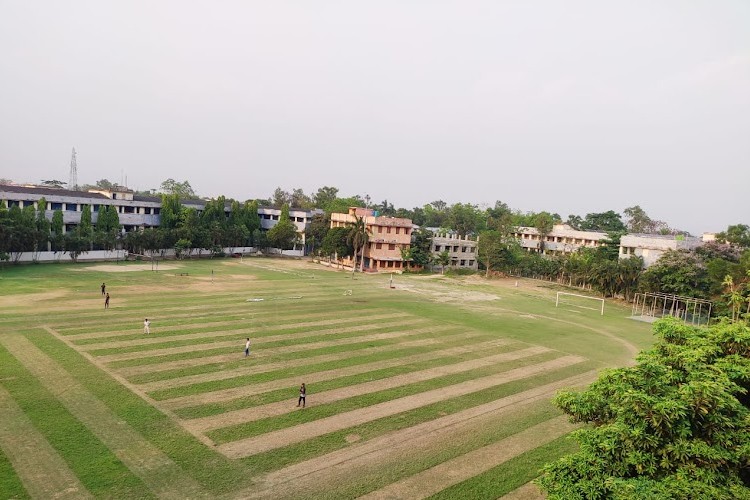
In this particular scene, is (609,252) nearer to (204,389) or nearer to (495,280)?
(495,280)

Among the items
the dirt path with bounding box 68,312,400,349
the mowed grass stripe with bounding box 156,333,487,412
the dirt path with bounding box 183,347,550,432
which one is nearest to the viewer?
the dirt path with bounding box 183,347,550,432

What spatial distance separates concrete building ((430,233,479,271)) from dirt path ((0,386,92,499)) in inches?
3176

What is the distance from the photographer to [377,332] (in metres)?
40.8

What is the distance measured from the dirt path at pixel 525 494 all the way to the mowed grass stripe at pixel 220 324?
25.1 meters

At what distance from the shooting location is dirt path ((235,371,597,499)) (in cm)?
1761

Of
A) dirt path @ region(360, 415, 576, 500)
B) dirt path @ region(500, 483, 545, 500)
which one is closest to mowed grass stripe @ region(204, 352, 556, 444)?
dirt path @ region(360, 415, 576, 500)

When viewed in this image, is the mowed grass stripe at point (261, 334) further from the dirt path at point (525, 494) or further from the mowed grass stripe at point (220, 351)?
the dirt path at point (525, 494)

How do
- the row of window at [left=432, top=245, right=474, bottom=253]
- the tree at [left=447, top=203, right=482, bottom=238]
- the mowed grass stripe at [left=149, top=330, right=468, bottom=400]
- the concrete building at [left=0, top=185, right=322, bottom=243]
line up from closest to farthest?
the mowed grass stripe at [left=149, top=330, right=468, bottom=400] < the concrete building at [left=0, top=185, right=322, bottom=243] < the row of window at [left=432, top=245, right=474, bottom=253] < the tree at [left=447, top=203, right=482, bottom=238]

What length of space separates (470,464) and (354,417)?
6.07 m

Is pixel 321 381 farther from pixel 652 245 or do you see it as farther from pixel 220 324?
pixel 652 245

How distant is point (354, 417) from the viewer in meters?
23.8

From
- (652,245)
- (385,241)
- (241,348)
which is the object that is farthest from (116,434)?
(652,245)

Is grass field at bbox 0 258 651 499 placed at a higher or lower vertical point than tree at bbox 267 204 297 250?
lower

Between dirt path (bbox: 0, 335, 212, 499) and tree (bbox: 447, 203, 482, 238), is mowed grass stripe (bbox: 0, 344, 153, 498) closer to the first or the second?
dirt path (bbox: 0, 335, 212, 499)
